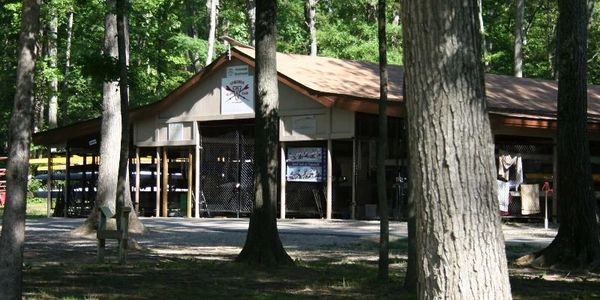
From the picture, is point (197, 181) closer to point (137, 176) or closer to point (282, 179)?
point (137, 176)

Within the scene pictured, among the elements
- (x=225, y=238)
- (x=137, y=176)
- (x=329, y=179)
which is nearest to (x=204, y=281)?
(x=225, y=238)

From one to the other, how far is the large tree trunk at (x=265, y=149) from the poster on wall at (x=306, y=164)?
44.9 feet

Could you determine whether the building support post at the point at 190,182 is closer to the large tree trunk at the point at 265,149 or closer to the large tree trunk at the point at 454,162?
the large tree trunk at the point at 265,149

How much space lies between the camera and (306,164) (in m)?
27.0

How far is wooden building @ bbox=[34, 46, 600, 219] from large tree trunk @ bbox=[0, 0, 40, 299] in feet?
54.0

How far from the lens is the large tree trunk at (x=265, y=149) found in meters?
12.7

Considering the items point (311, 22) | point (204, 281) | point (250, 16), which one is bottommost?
point (204, 281)

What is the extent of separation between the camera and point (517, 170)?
23.8 meters

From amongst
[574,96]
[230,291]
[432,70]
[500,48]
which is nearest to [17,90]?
[230,291]

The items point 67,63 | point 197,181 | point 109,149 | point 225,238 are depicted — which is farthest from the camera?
point 67,63

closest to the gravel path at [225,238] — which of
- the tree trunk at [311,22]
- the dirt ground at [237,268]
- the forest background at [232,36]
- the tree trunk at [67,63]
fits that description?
the dirt ground at [237,268]

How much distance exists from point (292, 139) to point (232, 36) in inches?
847

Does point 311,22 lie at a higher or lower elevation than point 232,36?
higher

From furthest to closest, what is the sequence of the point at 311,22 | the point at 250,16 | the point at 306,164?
1. the point at 250,16
2. the point at 311,22
3. the point at 306,164
